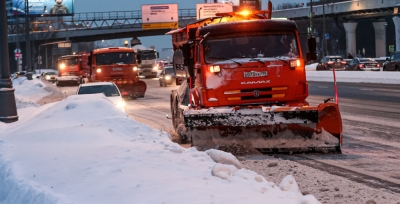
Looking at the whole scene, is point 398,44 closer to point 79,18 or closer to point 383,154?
point 79,18

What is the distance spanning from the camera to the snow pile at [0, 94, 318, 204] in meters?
6.75

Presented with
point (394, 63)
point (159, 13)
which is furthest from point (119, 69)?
point (159, 13)

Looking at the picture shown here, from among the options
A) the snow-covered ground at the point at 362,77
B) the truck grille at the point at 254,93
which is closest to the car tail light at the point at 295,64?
the truck grille at the point at 254,93

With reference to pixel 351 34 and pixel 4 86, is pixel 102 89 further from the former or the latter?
pixel 351 34

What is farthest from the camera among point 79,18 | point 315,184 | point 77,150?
point 79,18

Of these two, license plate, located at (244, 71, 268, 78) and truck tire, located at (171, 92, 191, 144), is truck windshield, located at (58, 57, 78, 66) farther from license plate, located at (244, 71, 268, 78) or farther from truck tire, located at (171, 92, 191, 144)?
license plate, located at (244, 71, 268, 78)

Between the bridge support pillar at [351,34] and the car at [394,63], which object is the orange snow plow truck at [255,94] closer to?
the car at [394,63]

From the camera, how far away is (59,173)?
8.14 m

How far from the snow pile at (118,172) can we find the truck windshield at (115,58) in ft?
73.5

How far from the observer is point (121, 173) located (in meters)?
7.78

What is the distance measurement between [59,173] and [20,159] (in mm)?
1515

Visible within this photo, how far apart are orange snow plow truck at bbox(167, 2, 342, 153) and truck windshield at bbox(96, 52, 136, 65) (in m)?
20.7

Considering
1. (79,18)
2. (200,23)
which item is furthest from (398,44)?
(200,23)

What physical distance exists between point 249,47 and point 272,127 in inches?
76.5
